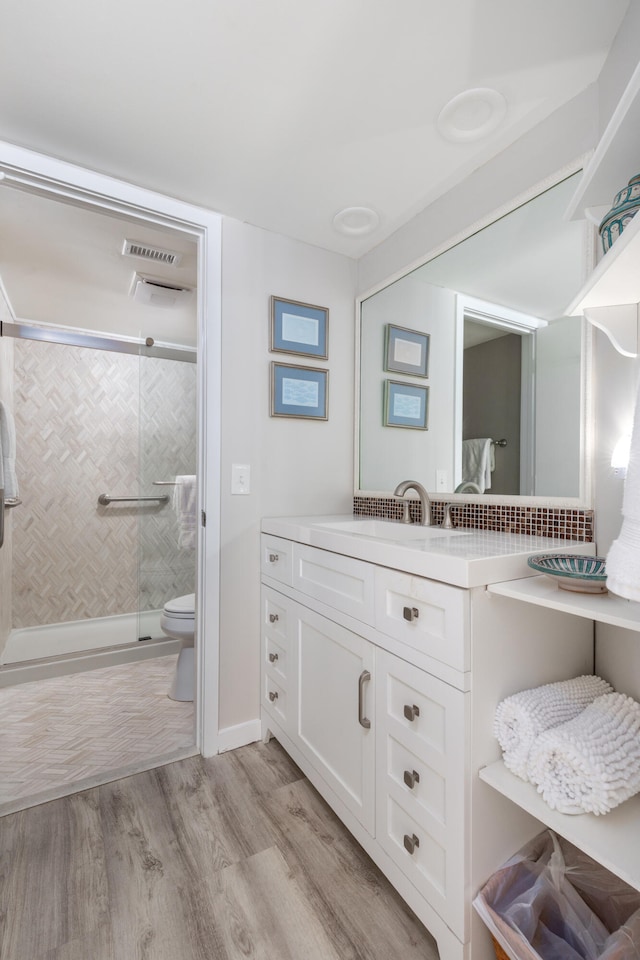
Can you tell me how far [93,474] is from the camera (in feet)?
10.8

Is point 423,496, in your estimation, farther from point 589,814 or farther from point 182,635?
point 182,635

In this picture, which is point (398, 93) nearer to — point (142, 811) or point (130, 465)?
point (142, 811)

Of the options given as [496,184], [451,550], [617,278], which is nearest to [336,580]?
[451,550]

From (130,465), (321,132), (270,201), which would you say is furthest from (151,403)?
(321,132)

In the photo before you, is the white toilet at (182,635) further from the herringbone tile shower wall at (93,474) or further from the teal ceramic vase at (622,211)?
the teal ceramic vase at (622,211)

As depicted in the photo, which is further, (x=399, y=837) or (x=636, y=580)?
(x=399, y=837)

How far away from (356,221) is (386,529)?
1307 millimetres

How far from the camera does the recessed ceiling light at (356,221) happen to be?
6.04 feet

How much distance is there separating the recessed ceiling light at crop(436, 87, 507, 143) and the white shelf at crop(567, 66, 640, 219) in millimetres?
490

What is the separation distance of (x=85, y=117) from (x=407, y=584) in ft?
5.52

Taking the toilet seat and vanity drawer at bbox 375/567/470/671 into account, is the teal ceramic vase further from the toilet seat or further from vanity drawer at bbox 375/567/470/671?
the toilet seat

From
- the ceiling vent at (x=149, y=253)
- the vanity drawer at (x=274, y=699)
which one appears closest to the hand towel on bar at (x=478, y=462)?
the vanity drawer at (x=274, y=699)

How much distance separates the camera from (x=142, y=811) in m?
1.52

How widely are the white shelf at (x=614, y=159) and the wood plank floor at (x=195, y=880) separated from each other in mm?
1794
